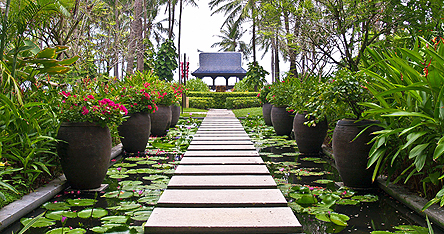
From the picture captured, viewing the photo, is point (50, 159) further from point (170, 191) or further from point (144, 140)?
point (144, 140)

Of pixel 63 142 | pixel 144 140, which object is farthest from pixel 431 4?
pixel 63 142

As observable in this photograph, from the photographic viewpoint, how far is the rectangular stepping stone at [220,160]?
143 inches

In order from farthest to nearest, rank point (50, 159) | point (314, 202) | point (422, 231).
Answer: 1. point (50, 159)
2. point (314, 202)
3. point (422, 231)

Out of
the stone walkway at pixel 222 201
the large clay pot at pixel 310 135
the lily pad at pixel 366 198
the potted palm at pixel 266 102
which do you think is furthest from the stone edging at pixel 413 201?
the potted palm at pixel 266 102

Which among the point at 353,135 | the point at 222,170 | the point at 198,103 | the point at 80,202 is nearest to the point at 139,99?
the point at 222,170

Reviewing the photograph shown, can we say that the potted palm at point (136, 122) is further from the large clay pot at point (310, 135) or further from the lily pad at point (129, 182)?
the large clay pot at point (310, 135)

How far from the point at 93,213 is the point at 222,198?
1.01 meters

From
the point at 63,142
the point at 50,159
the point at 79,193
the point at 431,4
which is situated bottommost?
→ the point at 79,193

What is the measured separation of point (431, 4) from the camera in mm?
4043

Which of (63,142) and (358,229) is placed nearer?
(358,229)

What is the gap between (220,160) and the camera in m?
3.80

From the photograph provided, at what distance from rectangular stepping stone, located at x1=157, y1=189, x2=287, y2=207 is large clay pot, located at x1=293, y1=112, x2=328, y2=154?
2.24 m

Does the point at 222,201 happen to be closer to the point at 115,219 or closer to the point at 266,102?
the point at 115,219

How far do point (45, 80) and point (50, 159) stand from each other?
3.16 ft
